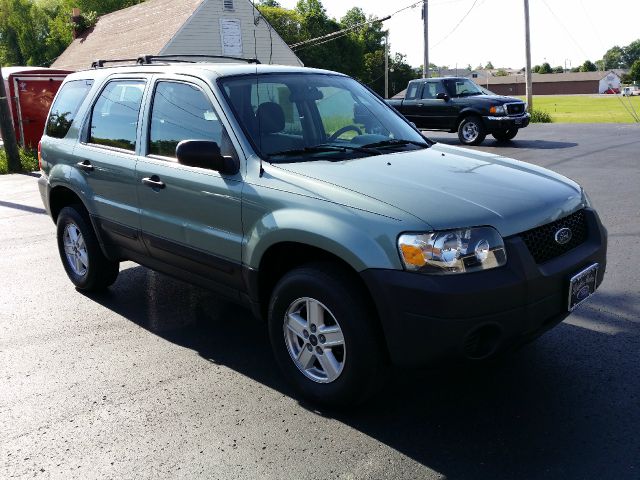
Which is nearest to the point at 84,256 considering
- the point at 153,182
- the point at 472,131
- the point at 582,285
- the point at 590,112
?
the point at 153,182

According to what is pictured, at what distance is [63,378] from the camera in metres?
4.05

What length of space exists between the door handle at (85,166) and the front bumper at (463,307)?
2893 mm

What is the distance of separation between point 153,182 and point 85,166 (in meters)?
1.09

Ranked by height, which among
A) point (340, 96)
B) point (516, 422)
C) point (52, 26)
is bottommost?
point (516, 422)

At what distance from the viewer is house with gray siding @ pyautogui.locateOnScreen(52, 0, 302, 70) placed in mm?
33031

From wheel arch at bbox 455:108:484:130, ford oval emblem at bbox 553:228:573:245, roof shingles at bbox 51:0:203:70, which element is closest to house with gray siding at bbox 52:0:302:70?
roof shingles at bbox 51:0:203:70

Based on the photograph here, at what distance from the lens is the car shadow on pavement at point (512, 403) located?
2982 millimetres

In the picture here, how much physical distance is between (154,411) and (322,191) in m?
Answer: 1.53

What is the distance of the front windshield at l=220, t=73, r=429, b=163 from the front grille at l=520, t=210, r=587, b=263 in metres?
1.18

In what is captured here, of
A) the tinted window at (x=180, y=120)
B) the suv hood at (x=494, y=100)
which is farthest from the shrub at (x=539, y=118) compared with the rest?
the tinted window at (x=180, y=120)

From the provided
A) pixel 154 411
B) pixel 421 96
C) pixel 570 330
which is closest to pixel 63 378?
pixel 154 411

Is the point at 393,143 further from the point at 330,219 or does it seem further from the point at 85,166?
the point at 85,166

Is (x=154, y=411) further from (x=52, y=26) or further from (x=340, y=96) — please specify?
(x=52, y=26)

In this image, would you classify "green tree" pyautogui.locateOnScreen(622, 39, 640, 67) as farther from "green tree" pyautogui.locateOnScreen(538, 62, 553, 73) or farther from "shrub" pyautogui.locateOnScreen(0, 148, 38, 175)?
"shrub" pyautogui.locateOnScreen(0, 148, 38, 175)
